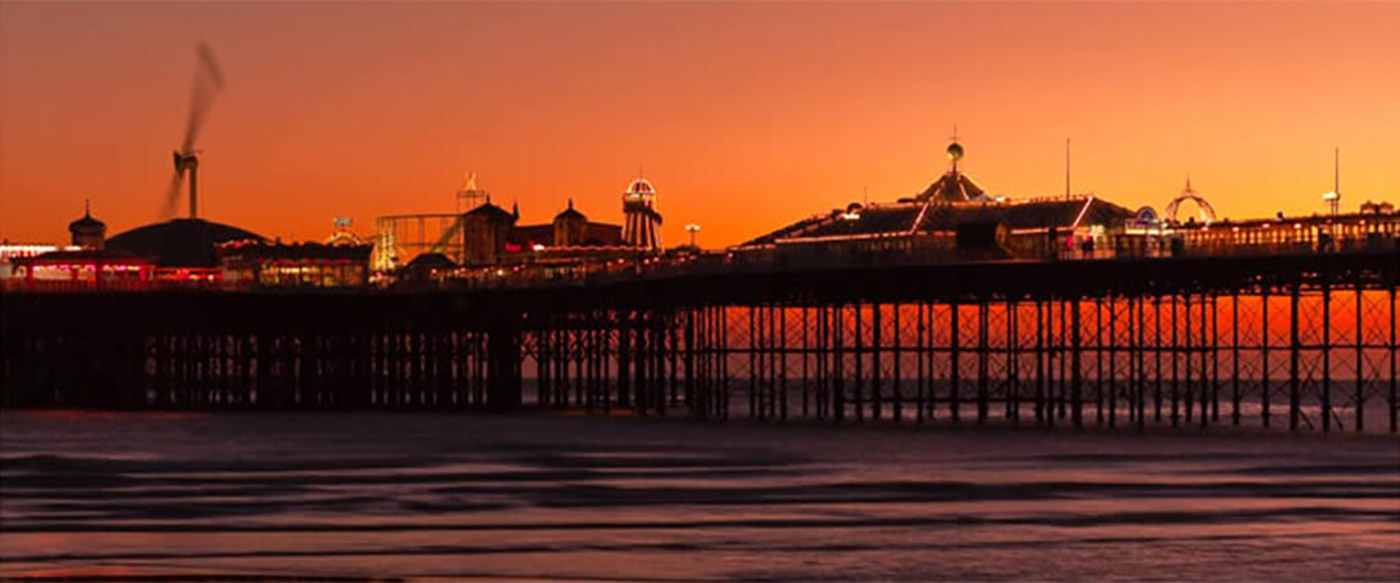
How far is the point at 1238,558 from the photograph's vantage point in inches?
1564

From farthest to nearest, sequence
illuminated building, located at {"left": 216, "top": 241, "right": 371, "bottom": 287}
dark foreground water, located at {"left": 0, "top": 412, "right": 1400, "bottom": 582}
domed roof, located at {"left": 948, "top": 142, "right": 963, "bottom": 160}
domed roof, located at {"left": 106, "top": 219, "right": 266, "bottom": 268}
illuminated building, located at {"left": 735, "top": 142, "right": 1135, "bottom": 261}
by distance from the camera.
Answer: domed roof, located at {"left": 106, "top": 219, "right": 266, "bottom": 268} → illuminated building, located at {"left": 216, "top": 241, "right": 371, "bottom": 287} → domed roof, located at {"left": 948, "top": 142, "right": 963, "bottom": 160} → illuminated building, located at {"left": 735, "top": 142, "right": 1135, "bottom": 261} → dark foreground water, located at {"left": 0, "top": 412, "right": 1400, "bottom": 582}

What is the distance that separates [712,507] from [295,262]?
11066 cm

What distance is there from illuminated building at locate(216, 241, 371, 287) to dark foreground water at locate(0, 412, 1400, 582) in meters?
63.5

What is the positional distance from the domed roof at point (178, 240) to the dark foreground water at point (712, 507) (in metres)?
98.2

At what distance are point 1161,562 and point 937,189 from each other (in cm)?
8365

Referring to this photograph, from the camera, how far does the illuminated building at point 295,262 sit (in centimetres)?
14475

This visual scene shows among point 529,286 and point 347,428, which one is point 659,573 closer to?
point 347,428

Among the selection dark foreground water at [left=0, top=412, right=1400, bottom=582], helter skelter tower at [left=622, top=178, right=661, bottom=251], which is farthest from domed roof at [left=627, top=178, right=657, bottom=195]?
dark foreground water at [left=0, top=412, right=1400, bottom=582]

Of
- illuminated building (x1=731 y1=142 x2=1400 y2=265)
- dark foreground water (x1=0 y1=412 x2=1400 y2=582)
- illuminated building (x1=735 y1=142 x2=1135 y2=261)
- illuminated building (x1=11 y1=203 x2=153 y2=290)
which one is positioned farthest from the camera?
illuminated building (x1=11 y1=203 x2=153 y2=290)

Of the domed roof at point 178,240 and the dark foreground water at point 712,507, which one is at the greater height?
the domed roof at point 178,240

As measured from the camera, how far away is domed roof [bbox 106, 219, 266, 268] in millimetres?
177625

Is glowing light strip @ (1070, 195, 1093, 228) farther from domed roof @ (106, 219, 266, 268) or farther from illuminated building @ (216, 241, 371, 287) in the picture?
domed roof @ (106, 219, 266, 268)

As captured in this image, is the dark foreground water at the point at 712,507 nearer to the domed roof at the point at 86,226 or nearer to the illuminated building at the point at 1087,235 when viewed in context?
the illuminated building at the point at 1087,235

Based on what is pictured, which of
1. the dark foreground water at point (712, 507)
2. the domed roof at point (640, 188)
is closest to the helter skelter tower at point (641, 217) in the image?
the domed roof at point (640, 188)
